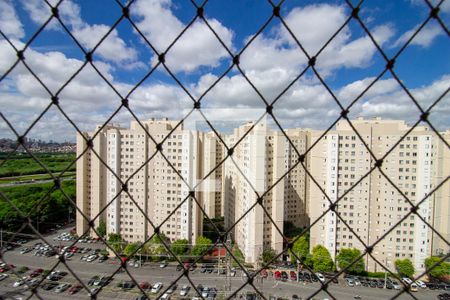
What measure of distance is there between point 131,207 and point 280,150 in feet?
13.1

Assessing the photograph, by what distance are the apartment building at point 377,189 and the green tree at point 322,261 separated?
32 centimetres

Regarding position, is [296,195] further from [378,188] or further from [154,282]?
[154,282]

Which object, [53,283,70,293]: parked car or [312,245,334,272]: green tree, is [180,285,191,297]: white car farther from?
[312,245,334,272]: green tree

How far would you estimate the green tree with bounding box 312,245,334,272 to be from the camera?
5.61 metres

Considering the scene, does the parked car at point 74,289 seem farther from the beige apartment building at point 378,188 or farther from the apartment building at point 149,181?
the beige apartment building at point 378,188

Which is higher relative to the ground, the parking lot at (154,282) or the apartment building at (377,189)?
the apartment building at (377,189)

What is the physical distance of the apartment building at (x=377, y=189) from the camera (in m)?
5.46

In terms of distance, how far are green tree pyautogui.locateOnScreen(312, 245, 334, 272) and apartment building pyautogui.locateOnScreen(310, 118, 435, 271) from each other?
320 mm

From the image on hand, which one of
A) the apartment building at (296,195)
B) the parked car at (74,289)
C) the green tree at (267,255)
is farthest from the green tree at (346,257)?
the parked car at (74,289)

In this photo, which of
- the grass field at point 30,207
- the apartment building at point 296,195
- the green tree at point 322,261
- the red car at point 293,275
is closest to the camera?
the red car at point 293,275

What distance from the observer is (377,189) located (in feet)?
19.1

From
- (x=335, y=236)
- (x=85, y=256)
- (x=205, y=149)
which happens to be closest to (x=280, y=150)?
(x=205, y=149)

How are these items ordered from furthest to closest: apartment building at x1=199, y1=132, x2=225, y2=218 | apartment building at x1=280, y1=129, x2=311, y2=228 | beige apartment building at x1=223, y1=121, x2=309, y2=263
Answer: apartment building at x1=280, y1=129, x2=311, y2=228, apartment building at x1=199, y1=132, x2=225, y2=218, beige apartment building at x1=223, y1=121, x2=309, y2=263

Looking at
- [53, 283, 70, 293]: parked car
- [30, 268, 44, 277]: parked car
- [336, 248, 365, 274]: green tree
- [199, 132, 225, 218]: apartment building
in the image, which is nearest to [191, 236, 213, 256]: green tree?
[199, 132, 225, 218]: apartment building
